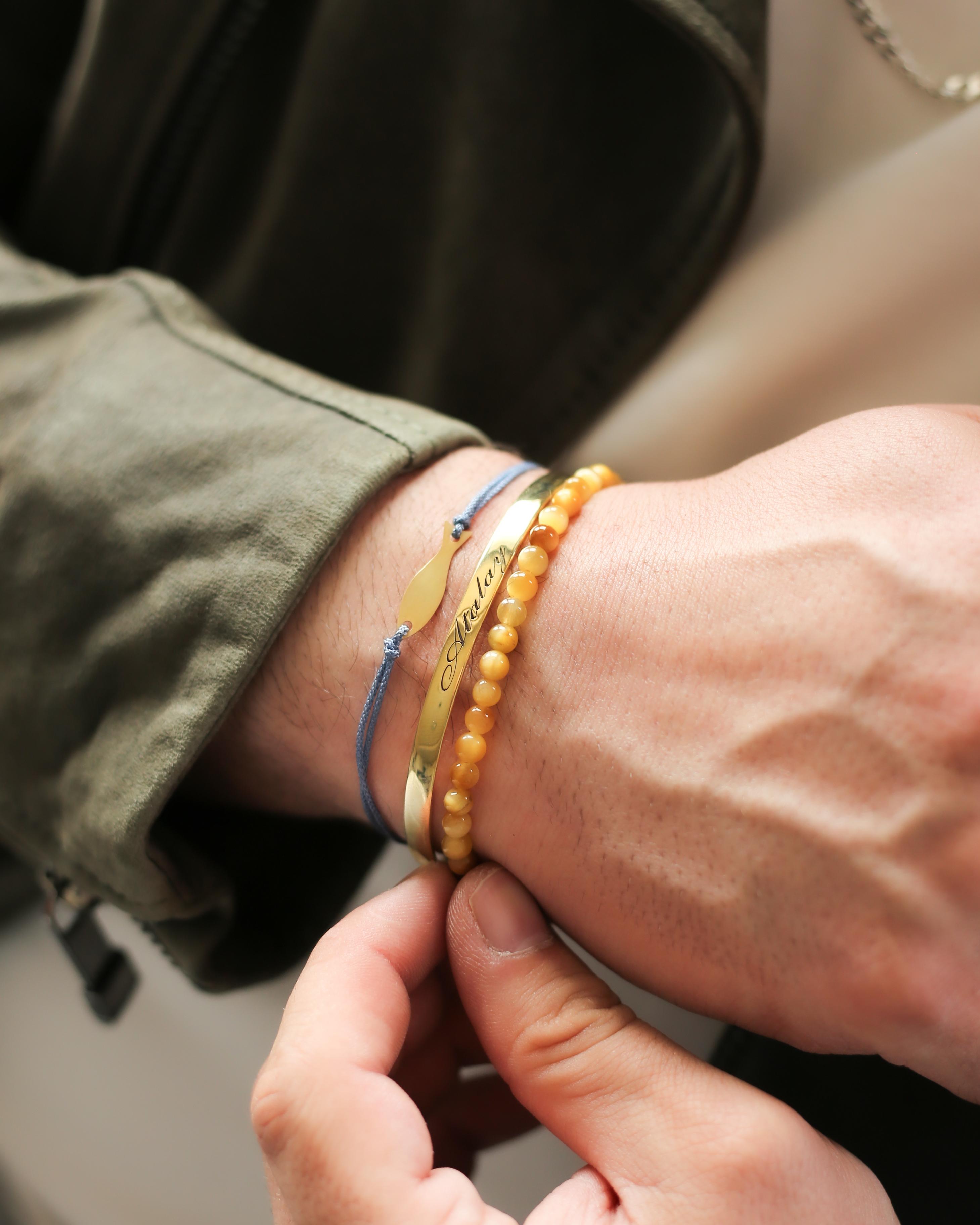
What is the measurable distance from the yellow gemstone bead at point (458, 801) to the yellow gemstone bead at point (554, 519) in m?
0.21

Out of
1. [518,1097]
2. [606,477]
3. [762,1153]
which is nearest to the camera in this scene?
[762,1153]

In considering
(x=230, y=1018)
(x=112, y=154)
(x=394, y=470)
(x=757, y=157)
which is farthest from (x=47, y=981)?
(x=757, y=157)

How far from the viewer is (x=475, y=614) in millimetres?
595

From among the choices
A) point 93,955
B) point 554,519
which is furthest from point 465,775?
point 93,955

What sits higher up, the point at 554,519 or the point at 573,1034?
the point at 554,519

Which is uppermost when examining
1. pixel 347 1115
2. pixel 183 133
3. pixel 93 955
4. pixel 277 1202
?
pixel 183 133

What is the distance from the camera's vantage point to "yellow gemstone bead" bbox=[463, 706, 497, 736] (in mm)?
592

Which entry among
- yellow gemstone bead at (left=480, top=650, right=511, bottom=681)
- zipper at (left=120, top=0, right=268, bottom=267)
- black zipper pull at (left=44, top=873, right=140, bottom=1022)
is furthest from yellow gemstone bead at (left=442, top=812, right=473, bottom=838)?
zipper at (left=120, top=0, right=268, bottom=267)

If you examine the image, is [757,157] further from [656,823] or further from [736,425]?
[656,823]

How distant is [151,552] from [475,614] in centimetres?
27

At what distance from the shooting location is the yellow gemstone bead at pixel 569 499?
635mm

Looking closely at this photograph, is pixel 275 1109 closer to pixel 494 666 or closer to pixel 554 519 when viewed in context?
pixel 494 666

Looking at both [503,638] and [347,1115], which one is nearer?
[347,1115]

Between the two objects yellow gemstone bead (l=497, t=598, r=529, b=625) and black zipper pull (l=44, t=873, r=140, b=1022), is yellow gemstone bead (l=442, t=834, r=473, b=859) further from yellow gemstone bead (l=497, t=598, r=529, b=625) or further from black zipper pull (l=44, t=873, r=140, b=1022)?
black zipper pull (l=44, t=873, r=140, b=1022)
